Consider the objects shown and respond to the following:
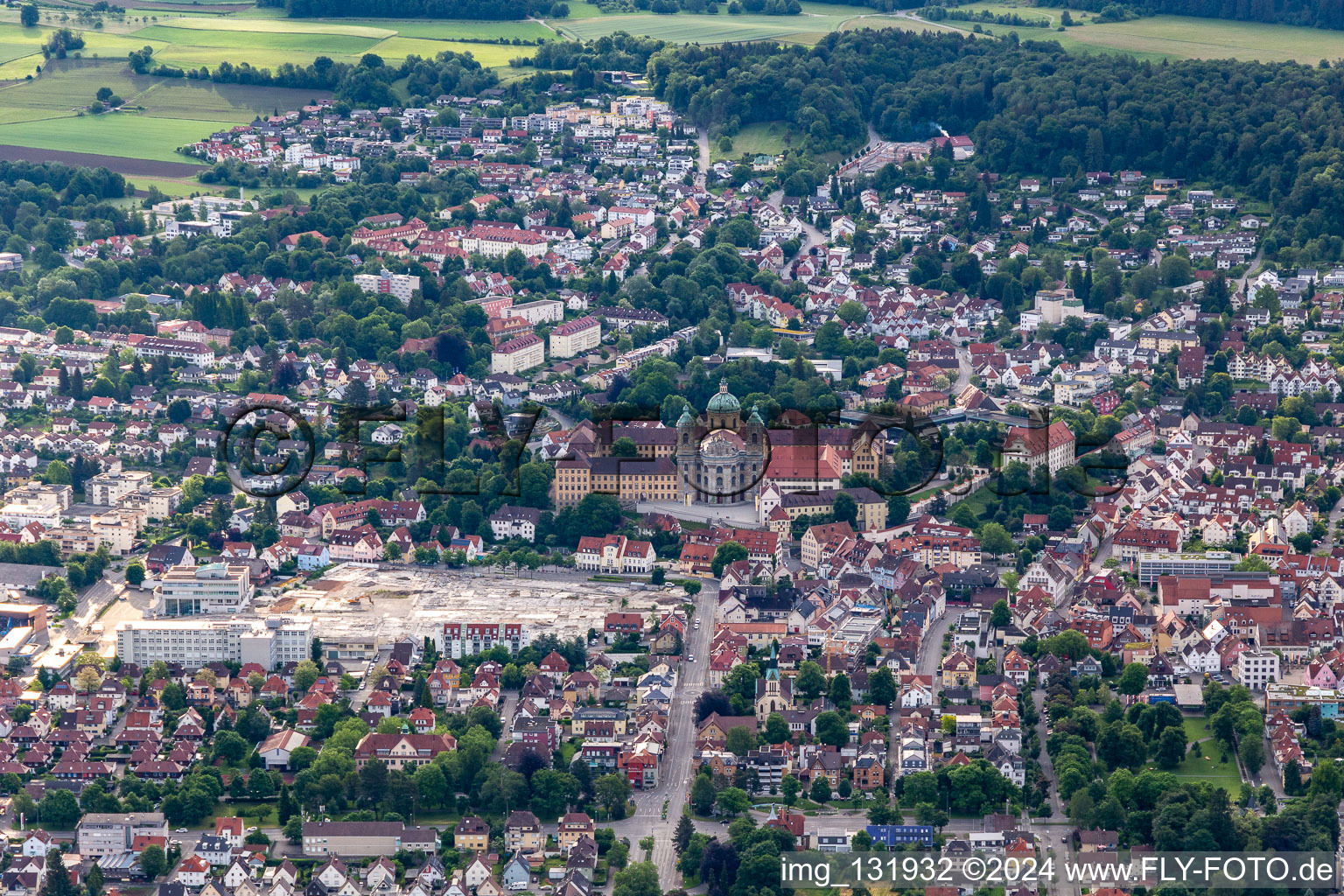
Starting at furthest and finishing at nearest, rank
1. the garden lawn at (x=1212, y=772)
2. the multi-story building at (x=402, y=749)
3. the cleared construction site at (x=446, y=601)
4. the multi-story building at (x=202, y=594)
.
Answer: the multi-story building at (x=202, y=594)
the cleared construction site at (x=446, y=601)
the multi-story building at (x=402, y=749)
the garden lawn at (x=1212, y=772)

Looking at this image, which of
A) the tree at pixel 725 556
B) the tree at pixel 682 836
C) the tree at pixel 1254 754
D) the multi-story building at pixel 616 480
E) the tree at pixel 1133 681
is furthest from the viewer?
the multi-story building at pixel 616 480

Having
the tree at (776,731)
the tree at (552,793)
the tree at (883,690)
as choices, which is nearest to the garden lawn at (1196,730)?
the tree at (883,690)

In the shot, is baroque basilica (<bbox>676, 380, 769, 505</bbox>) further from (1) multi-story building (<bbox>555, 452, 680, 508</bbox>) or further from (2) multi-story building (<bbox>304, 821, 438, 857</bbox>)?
(2) multi-story building (<bbox>304, 821, 438, 857</bbox>)

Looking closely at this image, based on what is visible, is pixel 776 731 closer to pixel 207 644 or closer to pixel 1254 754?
pixel 1254 754

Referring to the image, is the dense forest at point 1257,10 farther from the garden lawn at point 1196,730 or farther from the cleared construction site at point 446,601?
the garden lawn at point 1196,730

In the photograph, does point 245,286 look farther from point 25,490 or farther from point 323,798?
point 323,798

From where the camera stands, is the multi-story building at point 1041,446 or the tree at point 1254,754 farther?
the multi-story building at point 1041,446

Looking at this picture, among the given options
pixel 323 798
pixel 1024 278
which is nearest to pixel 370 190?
pixel 1024 278
